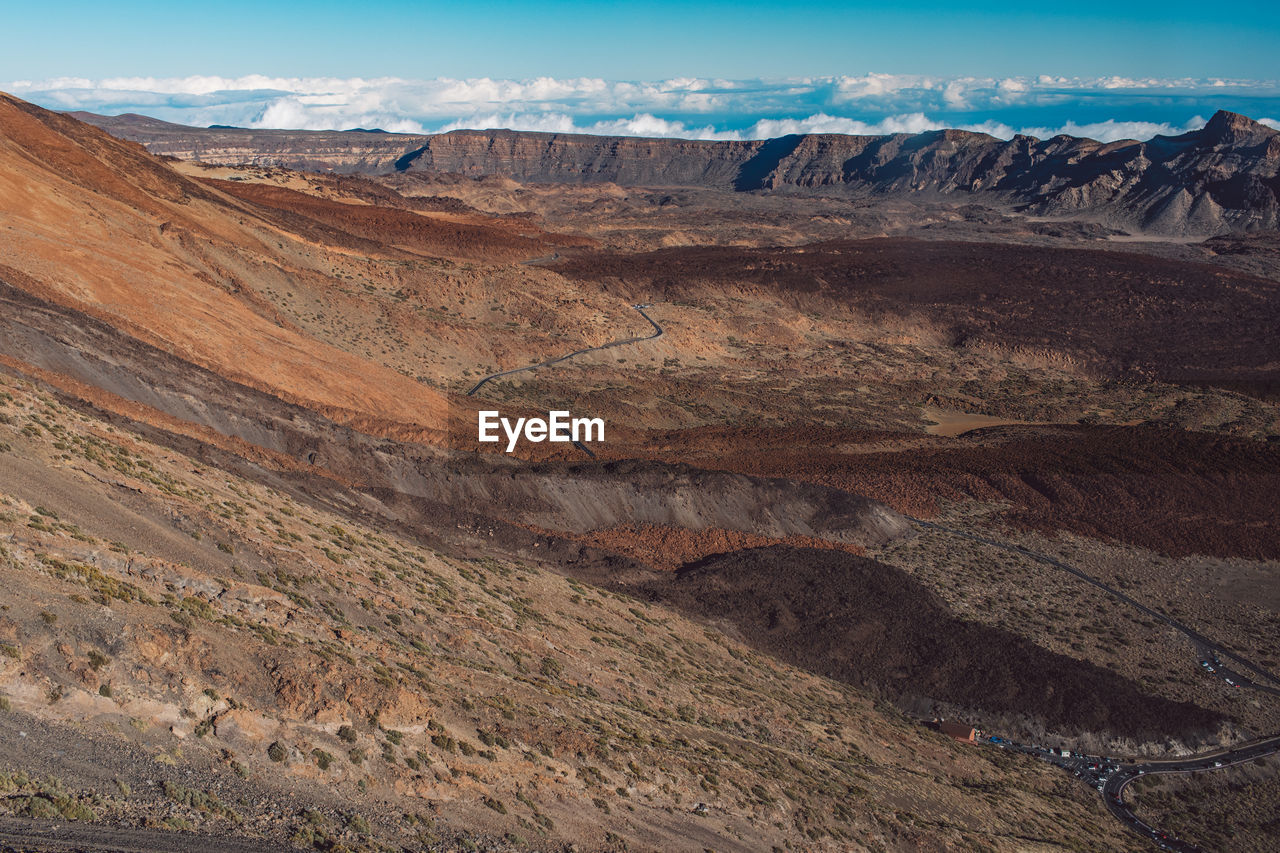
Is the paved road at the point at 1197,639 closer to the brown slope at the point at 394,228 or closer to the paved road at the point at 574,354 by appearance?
the paved road at the point at 574,354

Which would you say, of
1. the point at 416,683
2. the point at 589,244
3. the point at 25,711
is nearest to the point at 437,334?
the point at 416,683

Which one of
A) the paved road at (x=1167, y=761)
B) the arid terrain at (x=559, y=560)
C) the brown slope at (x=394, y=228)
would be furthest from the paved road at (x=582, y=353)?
the brown slope at (x=394, y=228)

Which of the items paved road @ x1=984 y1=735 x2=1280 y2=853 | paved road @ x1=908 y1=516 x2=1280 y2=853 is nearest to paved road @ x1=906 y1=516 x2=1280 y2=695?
paved road @ x1=908 y1=516 x2=1280 y2=853

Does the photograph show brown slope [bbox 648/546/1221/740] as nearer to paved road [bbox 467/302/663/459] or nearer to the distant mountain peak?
paved road [bbox 467/302/663/459]

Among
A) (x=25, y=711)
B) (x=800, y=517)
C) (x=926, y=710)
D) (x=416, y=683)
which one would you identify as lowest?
(x=926, y=710)

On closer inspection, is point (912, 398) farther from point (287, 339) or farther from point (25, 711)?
point (25, 711)
